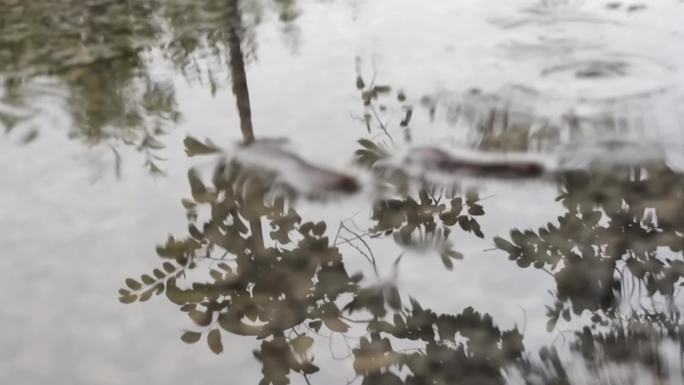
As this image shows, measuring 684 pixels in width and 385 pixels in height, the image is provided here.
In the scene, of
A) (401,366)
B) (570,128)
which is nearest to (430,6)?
(570,128)

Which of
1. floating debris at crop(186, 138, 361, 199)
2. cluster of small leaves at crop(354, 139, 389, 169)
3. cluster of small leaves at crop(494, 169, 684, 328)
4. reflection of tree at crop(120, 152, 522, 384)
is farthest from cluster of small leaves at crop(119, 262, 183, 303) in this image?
cluster of small leaves at crop(494, 169, 684, 328)

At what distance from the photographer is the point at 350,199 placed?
4.20 feet

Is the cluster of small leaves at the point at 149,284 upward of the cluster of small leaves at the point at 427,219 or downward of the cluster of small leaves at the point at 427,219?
downward

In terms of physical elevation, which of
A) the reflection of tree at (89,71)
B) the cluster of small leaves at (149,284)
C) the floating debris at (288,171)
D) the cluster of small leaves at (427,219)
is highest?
the reflection of tree at (89,71)

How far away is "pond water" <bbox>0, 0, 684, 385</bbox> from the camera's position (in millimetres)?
986

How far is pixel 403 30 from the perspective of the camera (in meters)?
1.91

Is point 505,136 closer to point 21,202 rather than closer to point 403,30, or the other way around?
point 403,30

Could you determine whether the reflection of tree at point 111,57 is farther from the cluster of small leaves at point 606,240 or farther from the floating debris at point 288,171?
the cluster of small leaves at point 606,240

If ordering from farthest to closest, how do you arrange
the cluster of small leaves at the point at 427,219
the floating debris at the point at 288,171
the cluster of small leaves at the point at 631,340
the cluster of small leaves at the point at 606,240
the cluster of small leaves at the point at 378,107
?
1. the cluster of small leaves at the point at 378,107
2. the floating debris at the point at 288,171
3. the cluster of small leaves at the point at 427,219
4. the cluster of small leaves at the point at 606,240
5. the cluster of small leaves at the point at 631,340

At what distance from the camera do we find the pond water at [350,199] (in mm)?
986

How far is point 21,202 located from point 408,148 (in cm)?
74

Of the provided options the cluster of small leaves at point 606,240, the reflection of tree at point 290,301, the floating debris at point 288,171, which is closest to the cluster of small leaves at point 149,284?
the reflection of tree at point 290,301

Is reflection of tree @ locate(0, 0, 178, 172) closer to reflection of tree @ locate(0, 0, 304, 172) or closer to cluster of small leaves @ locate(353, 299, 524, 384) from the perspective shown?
reflection of tree @ locate(0, 0, 304, 172)

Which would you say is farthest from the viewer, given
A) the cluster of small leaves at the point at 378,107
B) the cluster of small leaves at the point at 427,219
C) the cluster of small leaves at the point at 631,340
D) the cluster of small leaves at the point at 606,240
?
the cluster of small leaves at the point at 378,107
